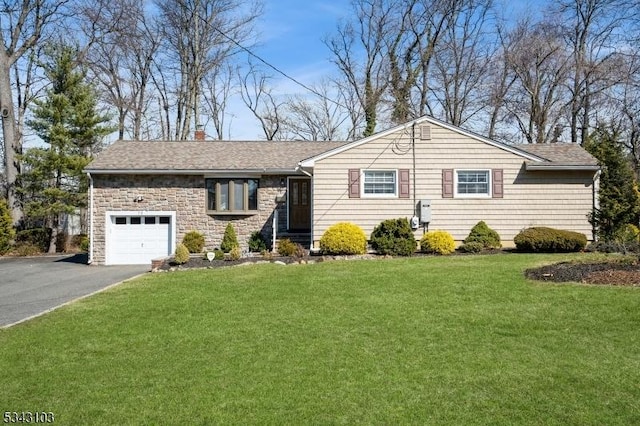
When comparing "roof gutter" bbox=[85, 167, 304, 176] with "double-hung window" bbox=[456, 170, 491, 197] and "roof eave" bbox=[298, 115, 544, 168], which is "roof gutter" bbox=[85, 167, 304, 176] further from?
"double-hung window" bbox=[456, 170, 491, 197]

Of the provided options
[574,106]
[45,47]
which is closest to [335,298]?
[45,47]

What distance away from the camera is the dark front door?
60.4ft

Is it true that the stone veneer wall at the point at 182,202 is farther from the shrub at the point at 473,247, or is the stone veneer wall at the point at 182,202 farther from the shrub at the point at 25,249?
the shrub at the point at 473,247

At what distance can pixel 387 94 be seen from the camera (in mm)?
31750

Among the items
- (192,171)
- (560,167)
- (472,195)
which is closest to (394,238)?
(472,195)

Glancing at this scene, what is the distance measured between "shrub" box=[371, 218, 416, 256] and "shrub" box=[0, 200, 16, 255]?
16318 millimetres

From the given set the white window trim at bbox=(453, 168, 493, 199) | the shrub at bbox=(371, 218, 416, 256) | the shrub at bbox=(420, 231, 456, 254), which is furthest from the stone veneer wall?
the white window trim at bbox=(453, 168, 493, 199)

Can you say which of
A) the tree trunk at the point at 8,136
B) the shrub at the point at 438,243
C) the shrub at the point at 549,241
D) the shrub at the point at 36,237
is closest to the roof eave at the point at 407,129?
the shrub at the point at 549,241

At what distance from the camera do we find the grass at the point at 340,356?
425 cm

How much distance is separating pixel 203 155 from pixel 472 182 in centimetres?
1005

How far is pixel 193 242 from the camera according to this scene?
683 inches

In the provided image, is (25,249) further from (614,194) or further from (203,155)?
(614,194)

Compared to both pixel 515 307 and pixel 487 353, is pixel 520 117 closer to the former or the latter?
pixel 515 307

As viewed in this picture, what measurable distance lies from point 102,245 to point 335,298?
12.2m
